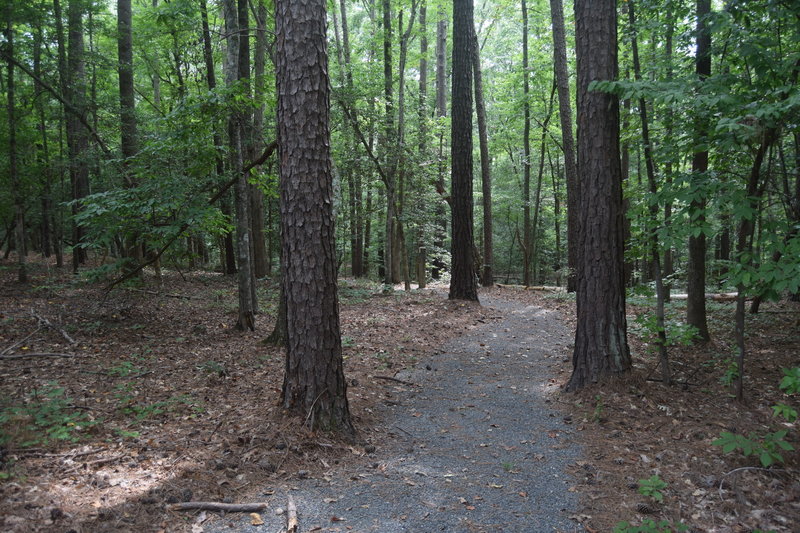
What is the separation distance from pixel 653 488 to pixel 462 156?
9000mm

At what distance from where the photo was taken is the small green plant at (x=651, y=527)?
2932mm

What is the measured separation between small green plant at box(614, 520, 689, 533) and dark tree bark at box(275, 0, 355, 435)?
2.40 meters

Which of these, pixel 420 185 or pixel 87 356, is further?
pixel 420 185

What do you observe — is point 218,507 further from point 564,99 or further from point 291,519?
point 564,99

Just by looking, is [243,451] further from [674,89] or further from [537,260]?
[537,260]

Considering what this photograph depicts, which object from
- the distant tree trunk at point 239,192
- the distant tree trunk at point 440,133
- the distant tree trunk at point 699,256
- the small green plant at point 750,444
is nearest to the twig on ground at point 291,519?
the small green plant at point 750,444

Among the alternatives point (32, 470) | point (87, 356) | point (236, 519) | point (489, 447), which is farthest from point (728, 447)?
point (87, 356)

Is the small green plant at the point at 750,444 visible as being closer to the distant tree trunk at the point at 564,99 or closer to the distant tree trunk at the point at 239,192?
the distant tree trunk at the point at 239,192

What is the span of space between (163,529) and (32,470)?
1.28m

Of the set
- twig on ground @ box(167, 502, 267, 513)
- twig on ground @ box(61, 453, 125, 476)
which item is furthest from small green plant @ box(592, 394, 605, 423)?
twig on ground @ box(61, 453, 125, 476)

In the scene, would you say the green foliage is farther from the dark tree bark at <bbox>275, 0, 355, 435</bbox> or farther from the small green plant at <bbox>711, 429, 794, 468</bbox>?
the small green plant at <bbox>711, 429, 794, 468</bbox>

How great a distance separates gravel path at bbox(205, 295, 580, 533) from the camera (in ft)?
10.5

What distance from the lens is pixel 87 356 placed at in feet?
21.7

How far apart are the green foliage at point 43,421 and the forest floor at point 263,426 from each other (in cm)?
2
